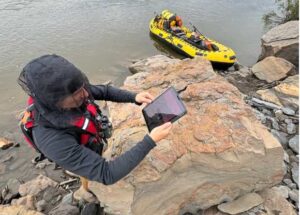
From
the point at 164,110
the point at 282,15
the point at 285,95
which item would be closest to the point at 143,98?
the point at 164,110

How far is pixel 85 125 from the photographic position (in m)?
3.18

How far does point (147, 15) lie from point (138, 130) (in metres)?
13.1

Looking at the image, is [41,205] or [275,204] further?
[41,205]

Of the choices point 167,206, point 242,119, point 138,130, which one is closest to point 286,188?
point 242,119

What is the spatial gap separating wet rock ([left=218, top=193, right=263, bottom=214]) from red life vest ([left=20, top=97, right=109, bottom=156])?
183 cm

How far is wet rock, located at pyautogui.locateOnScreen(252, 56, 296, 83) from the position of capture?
32.2 feet

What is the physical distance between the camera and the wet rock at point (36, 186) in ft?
18.8

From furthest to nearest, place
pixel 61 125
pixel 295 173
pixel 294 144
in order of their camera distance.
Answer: pixel 294 144, pixel 295 173, pixel 61 125

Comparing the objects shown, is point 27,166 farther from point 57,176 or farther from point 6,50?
point 6,50

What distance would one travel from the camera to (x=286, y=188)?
483cm

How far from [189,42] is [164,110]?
30.4ft

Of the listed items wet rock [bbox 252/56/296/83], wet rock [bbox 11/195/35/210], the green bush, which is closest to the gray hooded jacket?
wet rock [bbox 11/195/35/210]

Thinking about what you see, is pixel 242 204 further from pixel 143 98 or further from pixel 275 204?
pixel 143 98

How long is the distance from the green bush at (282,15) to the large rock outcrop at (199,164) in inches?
454
